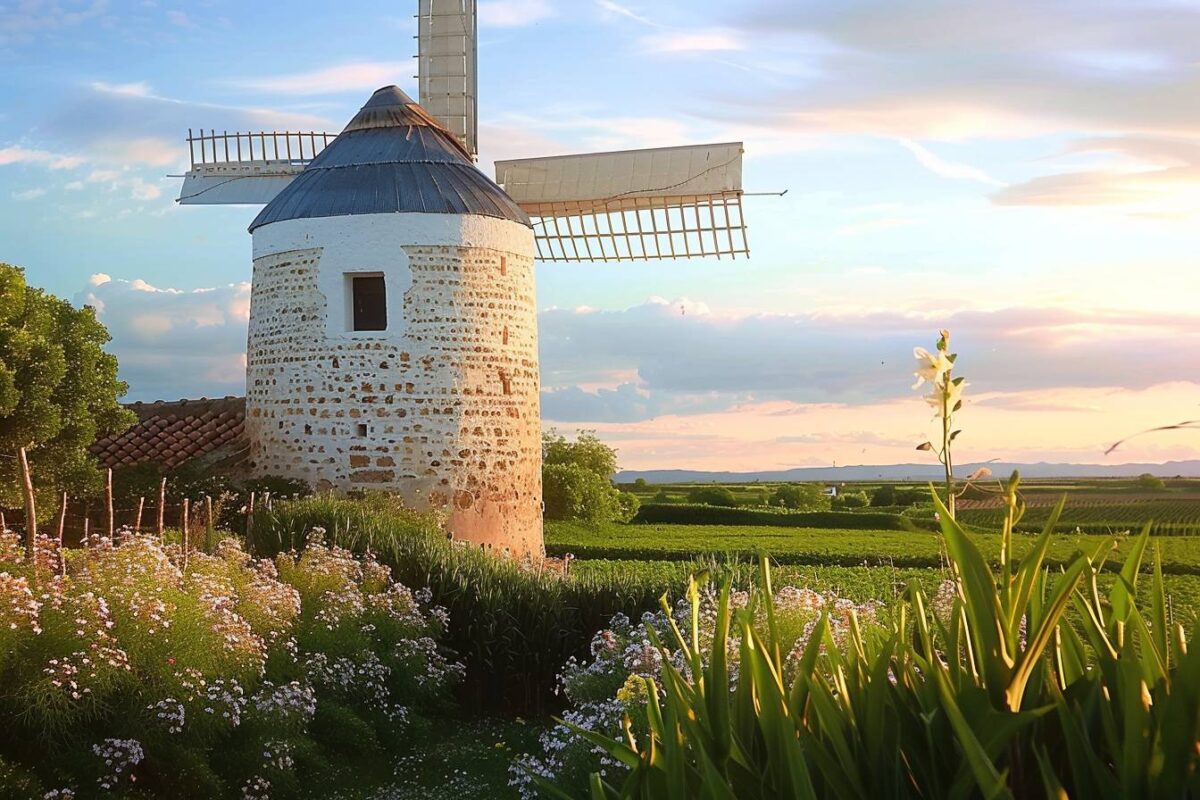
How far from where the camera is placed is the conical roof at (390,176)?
642 inches

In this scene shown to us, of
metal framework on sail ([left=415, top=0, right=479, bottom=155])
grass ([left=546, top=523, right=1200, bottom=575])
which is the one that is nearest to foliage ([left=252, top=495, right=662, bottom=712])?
grass ([left=546, top=523, right=1200, bottom=575])

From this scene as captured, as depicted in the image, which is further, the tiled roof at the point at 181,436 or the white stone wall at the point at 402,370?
the tiled roof at the point at 181,436

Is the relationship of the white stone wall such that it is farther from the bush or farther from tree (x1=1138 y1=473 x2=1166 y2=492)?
the bush

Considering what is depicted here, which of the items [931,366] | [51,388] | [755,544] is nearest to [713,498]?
[755,544]

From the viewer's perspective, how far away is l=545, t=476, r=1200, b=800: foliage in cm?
288

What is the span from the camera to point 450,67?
67.3ft

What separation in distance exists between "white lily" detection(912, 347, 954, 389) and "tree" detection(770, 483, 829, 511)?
36935 millimetres

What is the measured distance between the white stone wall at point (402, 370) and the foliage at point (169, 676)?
6828mm

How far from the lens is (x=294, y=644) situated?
8.18 meters

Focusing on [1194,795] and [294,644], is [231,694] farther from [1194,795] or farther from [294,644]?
[1194,795]

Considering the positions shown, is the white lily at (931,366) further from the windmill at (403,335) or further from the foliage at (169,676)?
the windmill at (403,335)

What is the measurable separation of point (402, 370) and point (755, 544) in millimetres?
10149

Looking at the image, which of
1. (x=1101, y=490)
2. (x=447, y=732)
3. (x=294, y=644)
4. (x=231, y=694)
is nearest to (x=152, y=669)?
(x=231, y=694)

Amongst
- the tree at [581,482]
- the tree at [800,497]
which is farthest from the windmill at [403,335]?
the tree at [800,497]
